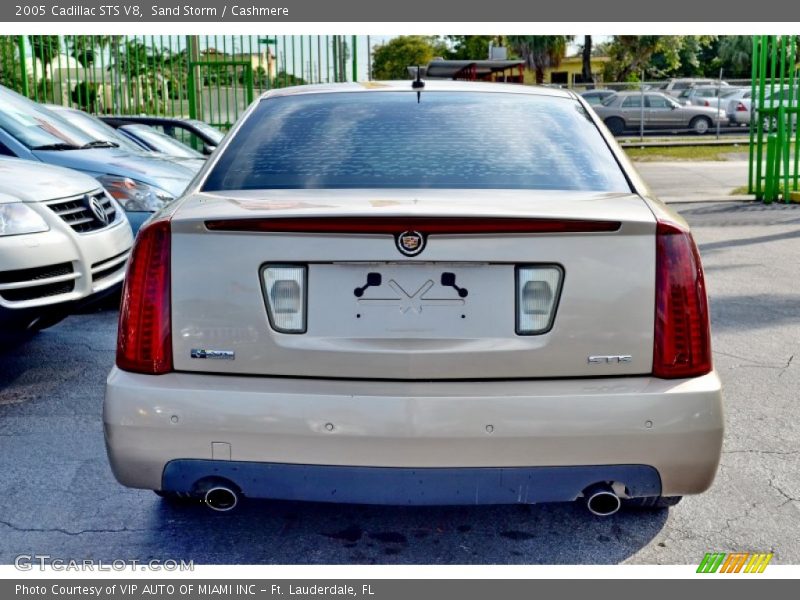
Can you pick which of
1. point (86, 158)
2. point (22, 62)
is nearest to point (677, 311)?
point (86, 158)

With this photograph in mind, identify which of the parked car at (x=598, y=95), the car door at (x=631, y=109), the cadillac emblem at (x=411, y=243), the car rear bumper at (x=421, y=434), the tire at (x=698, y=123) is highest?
the parked car at (x=598, y=95)

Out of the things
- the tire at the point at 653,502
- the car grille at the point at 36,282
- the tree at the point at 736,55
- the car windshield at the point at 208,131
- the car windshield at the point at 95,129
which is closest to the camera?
the tire at the point at 653,502

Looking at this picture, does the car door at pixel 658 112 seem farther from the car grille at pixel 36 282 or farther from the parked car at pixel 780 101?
the car grille at pixel 36 282

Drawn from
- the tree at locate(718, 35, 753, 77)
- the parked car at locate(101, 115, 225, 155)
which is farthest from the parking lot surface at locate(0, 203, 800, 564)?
the tree at locate(718, 35, 753, 77)

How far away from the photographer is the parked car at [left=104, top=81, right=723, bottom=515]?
2.89m

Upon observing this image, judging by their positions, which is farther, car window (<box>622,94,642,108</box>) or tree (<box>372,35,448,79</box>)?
tree (<box>372,35,448,79</box>)

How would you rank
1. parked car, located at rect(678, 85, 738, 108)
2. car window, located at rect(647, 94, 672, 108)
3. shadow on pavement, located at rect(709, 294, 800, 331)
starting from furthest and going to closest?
parked car, located at rect(678, 85, 738, 108)
car window, located at rect(647, 94, 672, 108)
shadow on pavement, located at rect(709, 294, 800, 331)

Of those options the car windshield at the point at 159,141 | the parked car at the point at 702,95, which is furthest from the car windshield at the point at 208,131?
the parked car at the point at 702,95

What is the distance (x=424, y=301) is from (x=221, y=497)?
0.88 metres

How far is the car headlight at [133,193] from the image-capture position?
7.35 m

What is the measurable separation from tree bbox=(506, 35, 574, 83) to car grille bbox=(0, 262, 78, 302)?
4719 centimetres

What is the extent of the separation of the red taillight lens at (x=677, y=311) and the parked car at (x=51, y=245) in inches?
131

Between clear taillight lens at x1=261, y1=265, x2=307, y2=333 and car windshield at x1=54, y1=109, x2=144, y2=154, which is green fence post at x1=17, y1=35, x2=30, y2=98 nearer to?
car windshield at x1=54, y1=109, x2=144, y2=154

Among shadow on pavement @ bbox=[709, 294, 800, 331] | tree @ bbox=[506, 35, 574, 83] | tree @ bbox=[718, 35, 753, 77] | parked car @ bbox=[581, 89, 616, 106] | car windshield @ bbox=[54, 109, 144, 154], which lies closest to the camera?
shadow on pavement @ bbox=[709, 294, 800, 331]
